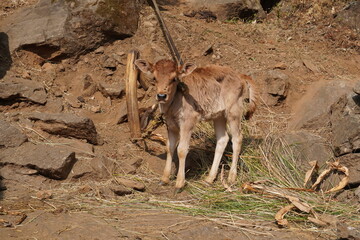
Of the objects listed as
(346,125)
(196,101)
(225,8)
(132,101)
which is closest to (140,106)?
(132,101)

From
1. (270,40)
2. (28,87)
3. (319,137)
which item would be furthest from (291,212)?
(270,40)

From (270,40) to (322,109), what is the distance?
425cm

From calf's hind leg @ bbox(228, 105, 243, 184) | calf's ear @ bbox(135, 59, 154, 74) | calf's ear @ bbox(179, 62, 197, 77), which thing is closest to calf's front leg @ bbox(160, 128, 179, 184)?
calf's hind leg @ bbox(228, 105, 243, 184)

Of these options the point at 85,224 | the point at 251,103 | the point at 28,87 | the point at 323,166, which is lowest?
the point at 323,166

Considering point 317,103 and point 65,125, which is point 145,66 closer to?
point 65,125

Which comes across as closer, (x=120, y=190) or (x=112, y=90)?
(x=120, y=190)

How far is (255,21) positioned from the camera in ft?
51.0

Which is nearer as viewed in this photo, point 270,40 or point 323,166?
point 323,166

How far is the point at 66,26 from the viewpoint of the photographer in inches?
460

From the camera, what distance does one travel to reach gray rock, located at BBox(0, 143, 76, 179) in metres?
8.07

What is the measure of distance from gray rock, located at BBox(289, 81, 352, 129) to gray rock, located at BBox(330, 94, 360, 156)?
24.8 inches

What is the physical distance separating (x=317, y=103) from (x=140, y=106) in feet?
13.6

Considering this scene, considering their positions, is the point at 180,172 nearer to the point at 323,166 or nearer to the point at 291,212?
the point at 291,212

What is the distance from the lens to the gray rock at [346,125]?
28.9 feet
